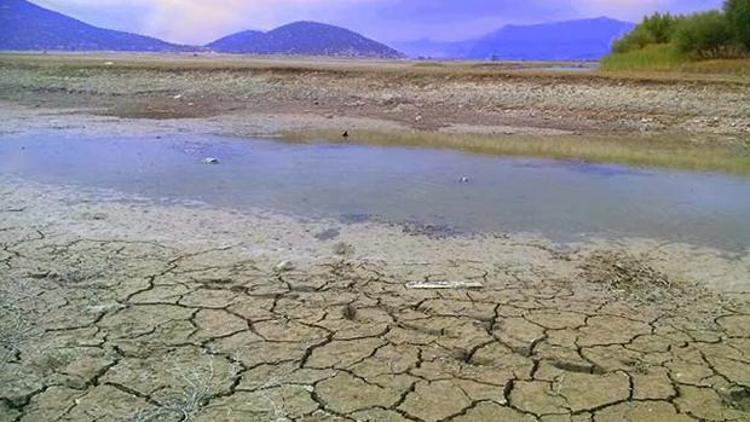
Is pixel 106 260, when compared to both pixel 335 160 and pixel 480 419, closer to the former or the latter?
pixel 480 419

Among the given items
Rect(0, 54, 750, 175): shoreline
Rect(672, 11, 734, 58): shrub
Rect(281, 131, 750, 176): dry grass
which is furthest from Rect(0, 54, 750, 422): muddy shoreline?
Rect(672, 11, 734, 58): shrub

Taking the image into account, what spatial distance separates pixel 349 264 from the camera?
4809 millimetres

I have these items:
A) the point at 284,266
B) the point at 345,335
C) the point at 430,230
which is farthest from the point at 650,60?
the point at 345,335

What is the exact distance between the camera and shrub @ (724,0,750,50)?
85.1ft

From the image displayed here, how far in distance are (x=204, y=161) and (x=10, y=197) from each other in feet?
9.58

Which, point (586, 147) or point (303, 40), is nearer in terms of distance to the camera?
point (586, 147)

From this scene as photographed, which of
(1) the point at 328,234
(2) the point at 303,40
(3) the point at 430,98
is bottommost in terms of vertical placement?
(1) the point at 328,234

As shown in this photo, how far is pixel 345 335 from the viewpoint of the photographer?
357 cm

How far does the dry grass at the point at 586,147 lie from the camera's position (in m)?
9.95

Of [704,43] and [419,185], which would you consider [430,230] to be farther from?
[704,43]

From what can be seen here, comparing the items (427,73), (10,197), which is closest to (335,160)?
(10,197)

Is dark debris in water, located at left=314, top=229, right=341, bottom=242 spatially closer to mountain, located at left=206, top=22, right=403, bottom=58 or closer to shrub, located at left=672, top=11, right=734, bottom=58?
shrub, located at left=672, top=11, right=734, bottom=58

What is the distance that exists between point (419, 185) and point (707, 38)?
22708mm

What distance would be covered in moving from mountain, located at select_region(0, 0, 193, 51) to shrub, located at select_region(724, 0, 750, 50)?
2375 centimetres
